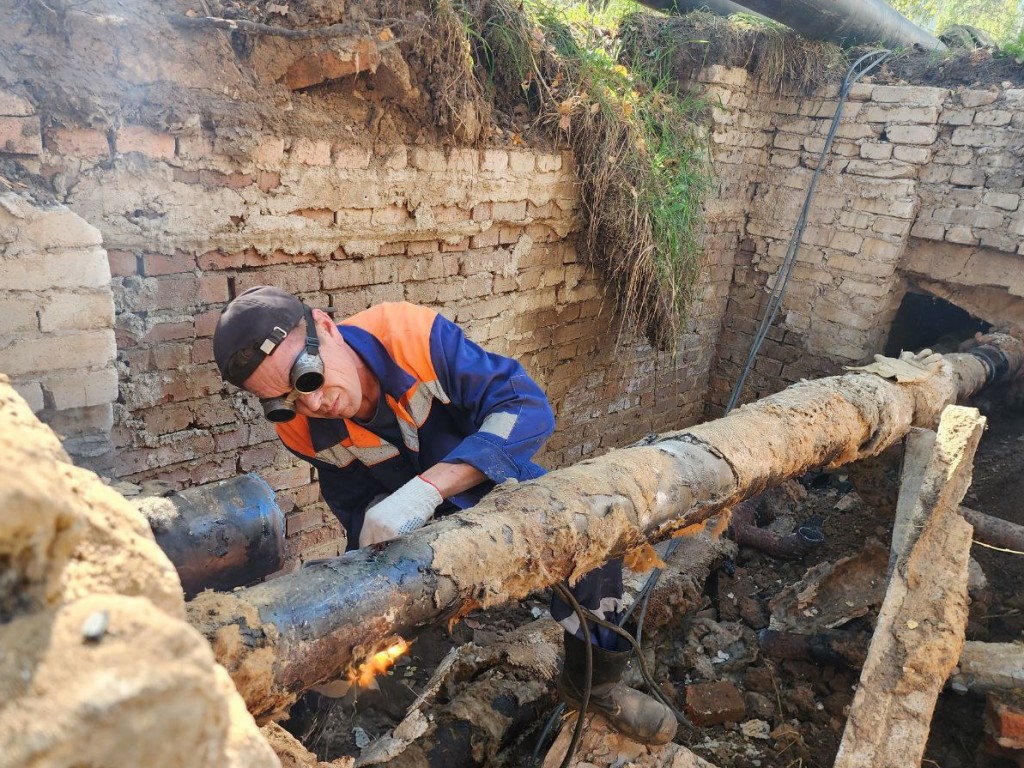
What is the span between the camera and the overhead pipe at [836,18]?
14.3ft

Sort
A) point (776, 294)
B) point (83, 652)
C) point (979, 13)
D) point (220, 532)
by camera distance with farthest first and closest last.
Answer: point (979, 13) < point (776, 294) < point (220, 532) < point (83, 652)

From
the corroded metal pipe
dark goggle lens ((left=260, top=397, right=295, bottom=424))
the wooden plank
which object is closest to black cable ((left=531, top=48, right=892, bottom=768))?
the corroded metal pipe

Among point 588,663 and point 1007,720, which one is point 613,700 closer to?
point 588,663

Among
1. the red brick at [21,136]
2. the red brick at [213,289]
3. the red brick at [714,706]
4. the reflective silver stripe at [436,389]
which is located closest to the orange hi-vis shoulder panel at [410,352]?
the reflective silver stripe at [436,389]

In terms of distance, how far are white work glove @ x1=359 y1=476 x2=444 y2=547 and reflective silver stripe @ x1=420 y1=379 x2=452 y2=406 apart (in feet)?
1.27

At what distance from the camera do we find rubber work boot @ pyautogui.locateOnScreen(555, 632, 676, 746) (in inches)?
110

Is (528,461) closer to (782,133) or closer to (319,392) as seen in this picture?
(319,392)

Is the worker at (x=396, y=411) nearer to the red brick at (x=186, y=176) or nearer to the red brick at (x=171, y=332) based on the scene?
the red brick at (x=171, y=332)

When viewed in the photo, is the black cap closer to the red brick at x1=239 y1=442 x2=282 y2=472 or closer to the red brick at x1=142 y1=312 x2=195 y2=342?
the red brick at x1=142 y1=312 x2=195 y2=342

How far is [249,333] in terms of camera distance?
1.97 metres

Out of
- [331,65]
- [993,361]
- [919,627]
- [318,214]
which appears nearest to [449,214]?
[318,214]

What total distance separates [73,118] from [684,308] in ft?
11.8

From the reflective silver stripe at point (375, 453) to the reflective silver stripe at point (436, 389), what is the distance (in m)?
0.28

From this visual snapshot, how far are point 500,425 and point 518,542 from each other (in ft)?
1.68
